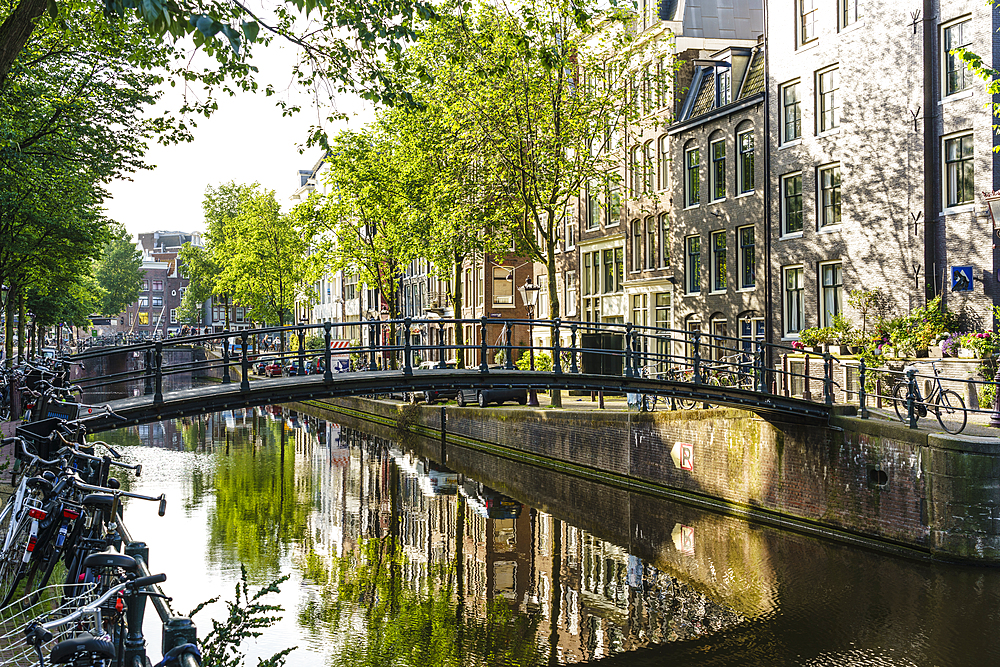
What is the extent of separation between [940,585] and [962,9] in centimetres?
1434

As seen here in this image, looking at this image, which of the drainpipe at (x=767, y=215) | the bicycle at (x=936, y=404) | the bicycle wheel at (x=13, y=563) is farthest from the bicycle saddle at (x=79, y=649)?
the drainpipe at (x=767, y=215)

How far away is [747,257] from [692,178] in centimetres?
432

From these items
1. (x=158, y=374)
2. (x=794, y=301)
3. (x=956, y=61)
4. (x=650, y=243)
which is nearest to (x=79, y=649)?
(x=158, y=374)

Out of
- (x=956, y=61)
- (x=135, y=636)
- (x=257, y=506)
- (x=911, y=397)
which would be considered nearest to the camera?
(x=135, y=636)

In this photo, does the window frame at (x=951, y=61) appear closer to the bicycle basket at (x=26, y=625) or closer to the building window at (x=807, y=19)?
the building window at (x=807, y=19)

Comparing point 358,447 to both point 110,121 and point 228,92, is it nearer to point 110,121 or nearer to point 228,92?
point 110,121

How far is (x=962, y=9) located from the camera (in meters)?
21.5

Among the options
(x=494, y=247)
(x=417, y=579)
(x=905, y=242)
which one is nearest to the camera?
(x=417, y=579)

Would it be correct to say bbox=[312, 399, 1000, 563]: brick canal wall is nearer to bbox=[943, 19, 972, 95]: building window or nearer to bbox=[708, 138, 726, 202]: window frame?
bbox=[943, 19, 972, 95]: building window

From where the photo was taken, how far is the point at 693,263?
32.1 m

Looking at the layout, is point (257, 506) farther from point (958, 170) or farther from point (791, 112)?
point (791, 112)

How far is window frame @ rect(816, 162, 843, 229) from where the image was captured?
25.3m

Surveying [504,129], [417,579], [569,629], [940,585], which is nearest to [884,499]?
[940,585]

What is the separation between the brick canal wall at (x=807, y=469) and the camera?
1463 centimetres
